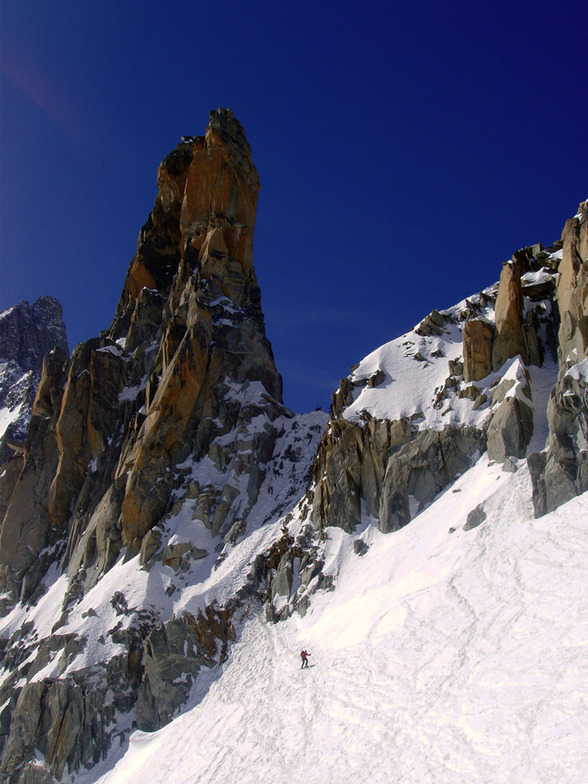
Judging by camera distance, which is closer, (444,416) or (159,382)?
(444,416)

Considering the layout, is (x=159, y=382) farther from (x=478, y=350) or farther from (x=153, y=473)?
(x=478, y=350)

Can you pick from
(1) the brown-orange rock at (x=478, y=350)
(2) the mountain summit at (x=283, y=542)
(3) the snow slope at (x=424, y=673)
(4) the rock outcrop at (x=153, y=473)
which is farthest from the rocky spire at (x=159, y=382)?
(1) the brown-orange rock at (x=478, y=350)

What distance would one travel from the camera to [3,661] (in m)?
44.9

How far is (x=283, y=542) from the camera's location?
39844 mm

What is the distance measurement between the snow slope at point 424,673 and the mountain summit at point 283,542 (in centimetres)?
11

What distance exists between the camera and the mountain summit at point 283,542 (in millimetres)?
20953

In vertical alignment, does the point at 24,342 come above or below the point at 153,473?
above

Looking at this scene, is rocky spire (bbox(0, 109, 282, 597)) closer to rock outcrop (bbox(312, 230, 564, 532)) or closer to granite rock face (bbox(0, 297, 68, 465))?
rock outcrop (bbox(312, 230, 564, 532))

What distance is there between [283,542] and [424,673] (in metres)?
19.6

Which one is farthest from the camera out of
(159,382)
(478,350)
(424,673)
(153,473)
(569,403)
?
(159,382)

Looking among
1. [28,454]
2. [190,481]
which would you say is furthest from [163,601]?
[28,454]

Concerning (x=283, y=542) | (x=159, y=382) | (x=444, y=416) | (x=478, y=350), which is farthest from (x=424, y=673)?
(x=159, y=382)

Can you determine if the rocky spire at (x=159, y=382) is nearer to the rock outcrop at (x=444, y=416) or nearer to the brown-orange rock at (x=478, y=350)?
the rock outcrop at (x=444, y=416)

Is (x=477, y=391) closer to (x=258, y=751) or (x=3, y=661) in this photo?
(x=258, y=751)
